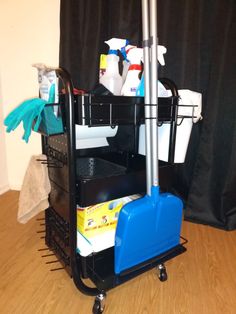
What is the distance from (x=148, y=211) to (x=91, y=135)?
1.35 feet

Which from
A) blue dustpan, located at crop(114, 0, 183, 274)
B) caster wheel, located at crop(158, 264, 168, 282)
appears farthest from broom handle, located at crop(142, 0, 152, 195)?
caster wheel, located at crop(158, 264, 168, 282)

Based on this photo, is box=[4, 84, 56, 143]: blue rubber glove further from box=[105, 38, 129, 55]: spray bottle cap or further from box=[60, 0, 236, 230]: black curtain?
box=[60, 0, 236, 230]: black curtain

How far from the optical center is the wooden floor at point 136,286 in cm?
88

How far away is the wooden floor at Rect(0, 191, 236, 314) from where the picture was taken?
0.88m

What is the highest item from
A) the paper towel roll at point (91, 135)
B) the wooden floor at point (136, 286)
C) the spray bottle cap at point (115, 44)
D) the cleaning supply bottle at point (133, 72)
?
the spray bottle cap at point (115, 44)

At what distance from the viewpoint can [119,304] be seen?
897 millimetres

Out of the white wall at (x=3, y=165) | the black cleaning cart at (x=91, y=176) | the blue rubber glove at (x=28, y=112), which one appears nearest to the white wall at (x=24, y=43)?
the white wall at (x=3, y=165)

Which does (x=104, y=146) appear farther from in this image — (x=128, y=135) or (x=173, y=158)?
(x=173, y=158)

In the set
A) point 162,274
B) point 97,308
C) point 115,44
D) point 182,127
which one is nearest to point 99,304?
point 97,308

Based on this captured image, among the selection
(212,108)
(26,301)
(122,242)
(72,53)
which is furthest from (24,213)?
(212,108)

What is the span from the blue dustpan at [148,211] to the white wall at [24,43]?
3.70 ft

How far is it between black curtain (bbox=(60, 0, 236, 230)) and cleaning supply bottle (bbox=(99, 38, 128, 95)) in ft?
2.07

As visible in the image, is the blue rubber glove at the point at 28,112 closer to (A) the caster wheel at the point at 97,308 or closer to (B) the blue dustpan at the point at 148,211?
(B) the blue dustpan at the point at 148,211

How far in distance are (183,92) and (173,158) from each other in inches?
12.2
